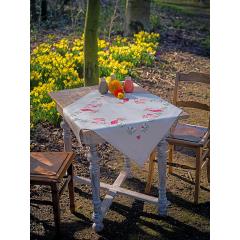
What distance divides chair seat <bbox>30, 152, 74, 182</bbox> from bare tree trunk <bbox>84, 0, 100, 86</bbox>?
200 cm

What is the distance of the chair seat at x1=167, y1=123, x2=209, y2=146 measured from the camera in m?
3.95

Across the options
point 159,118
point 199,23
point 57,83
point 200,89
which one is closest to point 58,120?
point 57,83

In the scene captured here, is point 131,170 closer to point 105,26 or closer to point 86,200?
point 86,200

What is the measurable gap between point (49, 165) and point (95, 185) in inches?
14.6

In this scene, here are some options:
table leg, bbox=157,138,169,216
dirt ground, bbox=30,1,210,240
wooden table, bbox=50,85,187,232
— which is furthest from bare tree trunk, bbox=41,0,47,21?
table leg, bbox=157,138,169,216

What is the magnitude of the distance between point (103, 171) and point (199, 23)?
768 centimetres

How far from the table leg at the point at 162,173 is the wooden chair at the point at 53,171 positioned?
2.28ft

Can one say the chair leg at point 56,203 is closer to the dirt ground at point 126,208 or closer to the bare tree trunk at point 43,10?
the dirt ground at point 126,208

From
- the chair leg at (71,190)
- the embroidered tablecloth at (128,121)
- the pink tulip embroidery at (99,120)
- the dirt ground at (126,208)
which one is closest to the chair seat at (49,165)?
the chair leg at (71,190)

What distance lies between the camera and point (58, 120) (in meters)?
5.25

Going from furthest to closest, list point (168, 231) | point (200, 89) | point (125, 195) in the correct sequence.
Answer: point (200, 89) → point (125, 195) → point (168, 231)

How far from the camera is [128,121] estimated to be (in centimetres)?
336

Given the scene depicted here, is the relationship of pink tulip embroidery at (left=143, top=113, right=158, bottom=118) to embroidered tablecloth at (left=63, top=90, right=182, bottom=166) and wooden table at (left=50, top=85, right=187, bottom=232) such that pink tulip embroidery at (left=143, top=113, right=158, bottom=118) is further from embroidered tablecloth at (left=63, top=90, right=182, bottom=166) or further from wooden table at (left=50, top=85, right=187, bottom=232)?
wooden table at (left=50, top=85, right=187, bottom=232)

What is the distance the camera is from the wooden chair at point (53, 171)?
3291 mm
